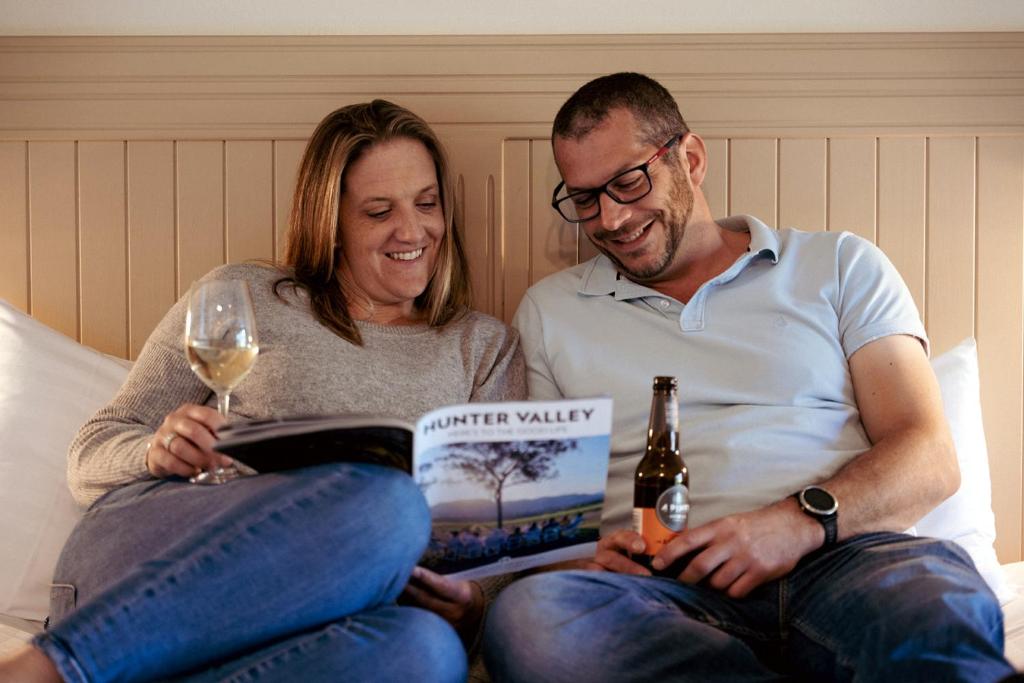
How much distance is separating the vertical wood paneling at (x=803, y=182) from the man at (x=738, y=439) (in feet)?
0.74

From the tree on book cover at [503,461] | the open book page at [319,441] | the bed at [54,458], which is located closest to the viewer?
the open book page at [319,441]

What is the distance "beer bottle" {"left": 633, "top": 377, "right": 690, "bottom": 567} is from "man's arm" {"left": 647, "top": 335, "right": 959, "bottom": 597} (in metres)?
0.03

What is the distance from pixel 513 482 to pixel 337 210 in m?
0.72

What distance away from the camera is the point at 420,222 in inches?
70.5

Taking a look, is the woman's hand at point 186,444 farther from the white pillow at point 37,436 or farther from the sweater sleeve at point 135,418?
the white pillow at point 37,436

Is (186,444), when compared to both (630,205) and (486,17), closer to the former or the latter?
(630,205)

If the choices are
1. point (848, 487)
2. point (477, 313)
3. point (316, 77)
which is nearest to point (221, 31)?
point (316, 77)

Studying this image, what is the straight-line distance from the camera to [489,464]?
1.27 m

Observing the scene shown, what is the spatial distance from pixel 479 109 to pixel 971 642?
1.41 meters

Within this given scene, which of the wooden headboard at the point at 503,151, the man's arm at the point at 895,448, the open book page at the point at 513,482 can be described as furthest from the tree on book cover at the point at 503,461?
the wooden headboard at the point at 503,151

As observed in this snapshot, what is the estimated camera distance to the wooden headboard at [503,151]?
6.67 ft

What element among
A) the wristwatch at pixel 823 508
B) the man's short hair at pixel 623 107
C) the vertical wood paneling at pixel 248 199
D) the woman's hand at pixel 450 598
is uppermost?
the man's short hair at pixel 623 107

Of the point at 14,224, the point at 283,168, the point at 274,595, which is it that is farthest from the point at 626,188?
the point at 14,224

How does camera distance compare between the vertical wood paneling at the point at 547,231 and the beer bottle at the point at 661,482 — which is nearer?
the beer bottle at the point at 661,482
